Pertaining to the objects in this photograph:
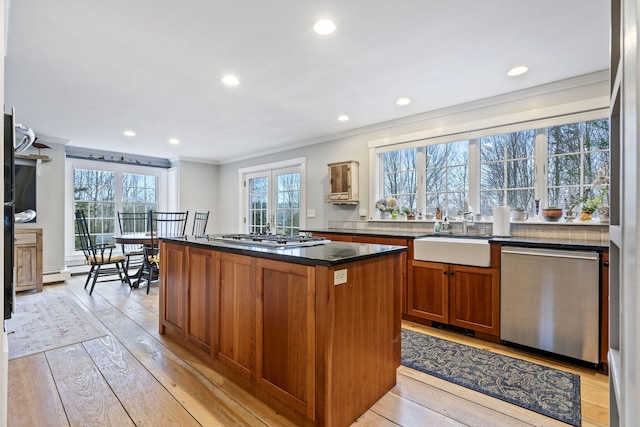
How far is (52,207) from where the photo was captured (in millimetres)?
5090

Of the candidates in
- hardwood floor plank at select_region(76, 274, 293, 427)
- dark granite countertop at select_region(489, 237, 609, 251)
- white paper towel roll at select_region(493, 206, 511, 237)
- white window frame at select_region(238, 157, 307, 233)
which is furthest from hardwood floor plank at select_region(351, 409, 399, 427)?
white window frame at select_region(238, 157, 307, 233)

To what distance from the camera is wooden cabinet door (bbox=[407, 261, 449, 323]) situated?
9.99ft

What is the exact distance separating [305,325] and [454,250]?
1902 mm

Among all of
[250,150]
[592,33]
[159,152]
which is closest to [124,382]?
[592,33]

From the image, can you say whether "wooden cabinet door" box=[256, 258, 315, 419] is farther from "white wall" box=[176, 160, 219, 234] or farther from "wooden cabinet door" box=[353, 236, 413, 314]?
"white wall" box=[176, 160, 219, 234]

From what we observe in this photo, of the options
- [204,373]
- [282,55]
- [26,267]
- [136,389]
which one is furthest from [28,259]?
[282,55]

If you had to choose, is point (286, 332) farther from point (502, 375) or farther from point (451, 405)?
point (502, 375)

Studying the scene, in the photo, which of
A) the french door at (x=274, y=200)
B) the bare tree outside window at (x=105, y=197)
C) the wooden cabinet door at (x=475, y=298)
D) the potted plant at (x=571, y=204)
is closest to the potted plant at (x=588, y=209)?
the potted plant at (x=571, y=204)

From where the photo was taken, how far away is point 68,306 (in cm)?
380

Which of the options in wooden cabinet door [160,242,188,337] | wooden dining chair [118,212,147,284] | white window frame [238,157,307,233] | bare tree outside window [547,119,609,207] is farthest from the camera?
wooden dining chair [118,212,147,284]

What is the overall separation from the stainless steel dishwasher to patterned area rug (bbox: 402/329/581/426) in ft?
0.73

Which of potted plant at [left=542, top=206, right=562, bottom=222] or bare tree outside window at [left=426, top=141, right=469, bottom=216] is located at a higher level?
bare tree outside window at [left=426, top=141, right=469, bottom=216]

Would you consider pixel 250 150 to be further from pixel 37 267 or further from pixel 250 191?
→ pixel 37 267

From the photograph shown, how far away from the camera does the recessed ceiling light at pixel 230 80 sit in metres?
2.90
